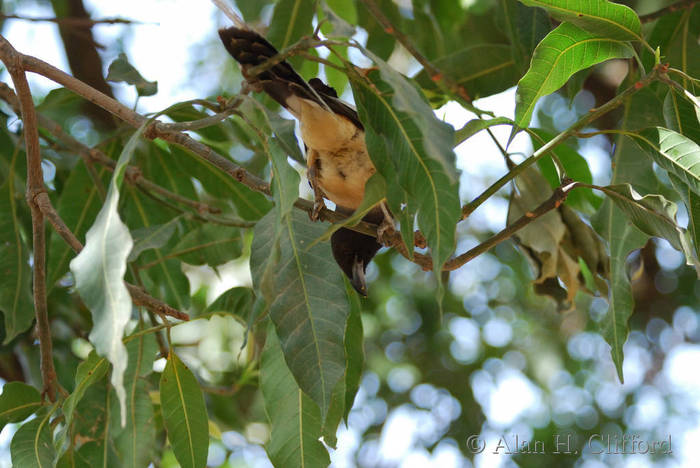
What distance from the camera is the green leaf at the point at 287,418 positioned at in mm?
2041

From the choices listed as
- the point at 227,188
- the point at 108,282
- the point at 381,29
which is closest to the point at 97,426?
the point at 227,188

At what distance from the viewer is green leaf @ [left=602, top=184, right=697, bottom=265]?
165cm

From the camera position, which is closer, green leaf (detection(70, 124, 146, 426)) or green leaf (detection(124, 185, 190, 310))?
green leaf (detection(70, 124, 146, 426))

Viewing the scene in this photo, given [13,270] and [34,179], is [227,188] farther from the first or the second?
[34,179]

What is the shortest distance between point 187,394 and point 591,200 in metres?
1.68

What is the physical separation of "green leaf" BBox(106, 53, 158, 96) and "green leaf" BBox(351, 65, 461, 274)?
912 millimetres

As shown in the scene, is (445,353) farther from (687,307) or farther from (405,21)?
(405,21)

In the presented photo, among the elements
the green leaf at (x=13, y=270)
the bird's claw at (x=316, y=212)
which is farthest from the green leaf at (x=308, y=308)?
the green leaf at (x=13, y=270)

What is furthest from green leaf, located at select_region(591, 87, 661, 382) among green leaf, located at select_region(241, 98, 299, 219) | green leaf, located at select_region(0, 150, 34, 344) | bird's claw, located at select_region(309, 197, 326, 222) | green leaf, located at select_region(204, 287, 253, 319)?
green leaf, located at select_region(0, 150, 34, 344)

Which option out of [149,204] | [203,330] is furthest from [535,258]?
[203,330]

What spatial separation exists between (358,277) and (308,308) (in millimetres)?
1393

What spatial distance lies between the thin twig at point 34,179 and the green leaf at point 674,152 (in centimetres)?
154

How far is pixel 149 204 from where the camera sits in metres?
3.25

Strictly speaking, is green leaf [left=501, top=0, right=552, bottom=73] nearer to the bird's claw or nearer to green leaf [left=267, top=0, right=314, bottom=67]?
green leaf [left=267, top=0, right=314, bottom=67]
